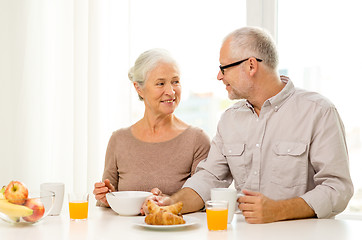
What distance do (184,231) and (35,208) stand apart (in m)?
0.55

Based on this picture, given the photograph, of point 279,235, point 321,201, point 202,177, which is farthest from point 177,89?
point 279,235

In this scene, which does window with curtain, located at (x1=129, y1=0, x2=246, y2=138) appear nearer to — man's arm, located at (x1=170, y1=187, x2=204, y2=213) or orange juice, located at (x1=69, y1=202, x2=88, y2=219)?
man's arm, located at (x1=170, y1=187, x2=204, y2=213)

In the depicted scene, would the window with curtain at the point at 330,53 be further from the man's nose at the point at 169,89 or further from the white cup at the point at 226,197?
the white cup at the point at 226,197

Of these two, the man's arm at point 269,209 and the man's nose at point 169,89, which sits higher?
the man's nose at point 169,89

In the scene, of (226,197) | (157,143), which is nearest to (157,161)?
(157,143)

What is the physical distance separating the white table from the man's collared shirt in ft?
0.70

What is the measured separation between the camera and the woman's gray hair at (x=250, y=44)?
242 centimetres

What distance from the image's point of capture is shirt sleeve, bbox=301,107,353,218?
209cm

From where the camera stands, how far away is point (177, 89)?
2730mm

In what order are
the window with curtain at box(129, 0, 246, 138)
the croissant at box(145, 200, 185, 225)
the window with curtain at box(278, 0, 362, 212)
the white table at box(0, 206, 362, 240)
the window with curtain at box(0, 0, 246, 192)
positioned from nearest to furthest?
the white table at box(0, 206, 362, 240) → the croissant at box(145, 200, 185, 225) → the window with curtain at box(278, 0, 362, 212) → the window with curtain at box(129, 0, 246, 138) → the window with curtain at box(0, 0, 246, 192)

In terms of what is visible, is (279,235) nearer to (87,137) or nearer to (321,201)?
(321,201)

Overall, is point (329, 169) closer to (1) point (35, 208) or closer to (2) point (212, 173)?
(2) point (212, 173)

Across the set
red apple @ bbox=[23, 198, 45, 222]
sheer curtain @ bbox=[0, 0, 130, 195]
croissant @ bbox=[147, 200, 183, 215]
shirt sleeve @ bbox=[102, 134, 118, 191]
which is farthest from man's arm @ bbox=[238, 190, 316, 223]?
sheer curtain @ bbox=[0, 0, 130, 195]

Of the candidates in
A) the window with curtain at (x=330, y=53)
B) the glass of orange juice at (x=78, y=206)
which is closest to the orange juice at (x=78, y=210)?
the glass of orange juice at (x=78, y=206)
